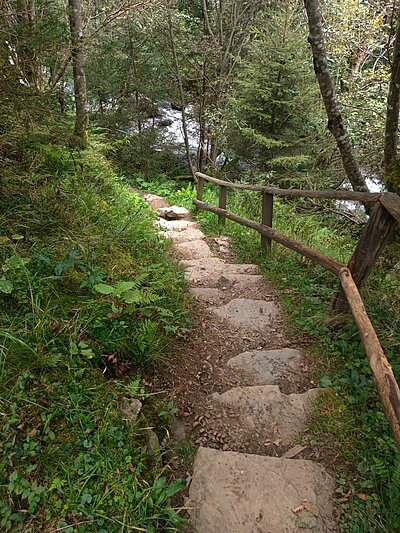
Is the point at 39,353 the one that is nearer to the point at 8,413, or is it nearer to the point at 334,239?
the point at 8,413

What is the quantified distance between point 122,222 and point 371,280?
9.07ft

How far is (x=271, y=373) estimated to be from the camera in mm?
2709

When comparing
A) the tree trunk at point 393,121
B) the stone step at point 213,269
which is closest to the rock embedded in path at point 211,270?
the stone step at point 213,269

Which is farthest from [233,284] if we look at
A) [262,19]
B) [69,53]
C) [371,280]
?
[262,19]

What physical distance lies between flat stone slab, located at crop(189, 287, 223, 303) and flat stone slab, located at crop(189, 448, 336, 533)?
191cm

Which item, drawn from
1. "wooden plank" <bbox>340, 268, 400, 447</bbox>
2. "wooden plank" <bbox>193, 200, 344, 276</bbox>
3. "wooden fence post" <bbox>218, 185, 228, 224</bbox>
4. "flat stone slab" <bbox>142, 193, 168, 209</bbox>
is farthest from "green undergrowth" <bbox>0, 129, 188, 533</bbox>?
"flat stone slab" <bbox>142, 193, 168, 209</bbox>

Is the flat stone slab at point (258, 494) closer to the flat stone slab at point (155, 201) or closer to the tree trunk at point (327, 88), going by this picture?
the tree trunk at point (327, 88)

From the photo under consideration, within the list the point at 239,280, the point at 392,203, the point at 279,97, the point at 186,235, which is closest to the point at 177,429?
the point at 392,203

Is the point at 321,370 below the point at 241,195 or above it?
below

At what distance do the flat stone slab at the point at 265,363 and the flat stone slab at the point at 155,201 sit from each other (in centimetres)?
668

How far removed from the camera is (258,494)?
5.86 ft

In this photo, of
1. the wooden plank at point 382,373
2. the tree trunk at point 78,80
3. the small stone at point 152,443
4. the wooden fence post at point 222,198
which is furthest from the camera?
the wooden fence post at point 222,198

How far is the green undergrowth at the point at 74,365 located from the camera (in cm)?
153

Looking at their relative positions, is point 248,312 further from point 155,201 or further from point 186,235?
point 155,201
